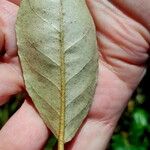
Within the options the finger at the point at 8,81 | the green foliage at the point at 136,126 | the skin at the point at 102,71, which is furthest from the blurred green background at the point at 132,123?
the finger at the point at 8,81

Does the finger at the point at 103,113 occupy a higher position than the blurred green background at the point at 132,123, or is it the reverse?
the finger at the point at 103,113

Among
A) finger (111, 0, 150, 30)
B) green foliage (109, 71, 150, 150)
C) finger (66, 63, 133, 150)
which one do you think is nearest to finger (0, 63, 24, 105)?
finger (66, 63, 133, 150)

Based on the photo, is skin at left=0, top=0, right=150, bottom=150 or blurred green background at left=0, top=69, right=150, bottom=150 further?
blurred green background at left=0, top=69, right=150, bottom=150

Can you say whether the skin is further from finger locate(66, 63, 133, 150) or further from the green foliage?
the green foliage

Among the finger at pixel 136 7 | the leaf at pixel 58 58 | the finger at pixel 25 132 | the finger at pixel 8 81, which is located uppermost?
the finger at pixel 136 7

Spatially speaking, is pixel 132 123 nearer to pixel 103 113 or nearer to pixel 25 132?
pixel 103 113

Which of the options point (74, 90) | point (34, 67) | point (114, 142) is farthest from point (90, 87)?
point (114, 142)

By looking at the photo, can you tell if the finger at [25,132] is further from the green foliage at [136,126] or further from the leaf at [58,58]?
the green foliage at [136,126]
